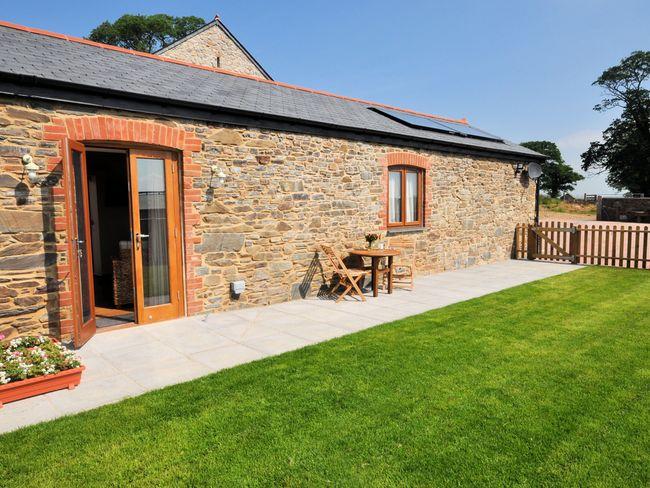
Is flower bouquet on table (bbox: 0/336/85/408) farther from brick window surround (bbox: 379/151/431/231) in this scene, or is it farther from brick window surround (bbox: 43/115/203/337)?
brick window surround (bbox: 379/151/431/231)

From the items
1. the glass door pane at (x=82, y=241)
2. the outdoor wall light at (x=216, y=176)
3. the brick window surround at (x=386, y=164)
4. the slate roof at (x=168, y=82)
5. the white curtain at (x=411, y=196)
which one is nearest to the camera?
the glass door pane at (x=82, y=241)

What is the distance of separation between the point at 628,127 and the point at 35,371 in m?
52.3

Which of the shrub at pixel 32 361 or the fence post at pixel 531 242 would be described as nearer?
the shrub at pixel 32 361

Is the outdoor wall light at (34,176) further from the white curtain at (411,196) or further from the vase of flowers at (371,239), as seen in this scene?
the white curtain at (411,196)

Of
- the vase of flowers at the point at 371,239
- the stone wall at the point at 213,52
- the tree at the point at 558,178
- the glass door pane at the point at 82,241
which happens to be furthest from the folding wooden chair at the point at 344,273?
the tree at the point at 558,178

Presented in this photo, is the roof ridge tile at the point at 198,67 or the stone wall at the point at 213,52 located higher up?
the stone wall at the point at 213,52

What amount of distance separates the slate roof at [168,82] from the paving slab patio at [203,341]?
3.32 meters

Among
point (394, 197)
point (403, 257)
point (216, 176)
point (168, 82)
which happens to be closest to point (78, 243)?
point (216, 176)

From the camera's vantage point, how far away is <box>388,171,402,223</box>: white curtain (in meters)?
10.1

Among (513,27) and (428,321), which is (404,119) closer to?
(513,27)

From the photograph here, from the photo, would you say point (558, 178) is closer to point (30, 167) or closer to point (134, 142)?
point (134, 142)

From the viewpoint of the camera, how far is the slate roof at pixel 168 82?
18.5ft

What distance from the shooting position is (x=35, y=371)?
3.95m

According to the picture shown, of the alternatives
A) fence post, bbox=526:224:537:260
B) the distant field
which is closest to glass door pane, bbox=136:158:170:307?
fence post, bbox=526:224:537:260
